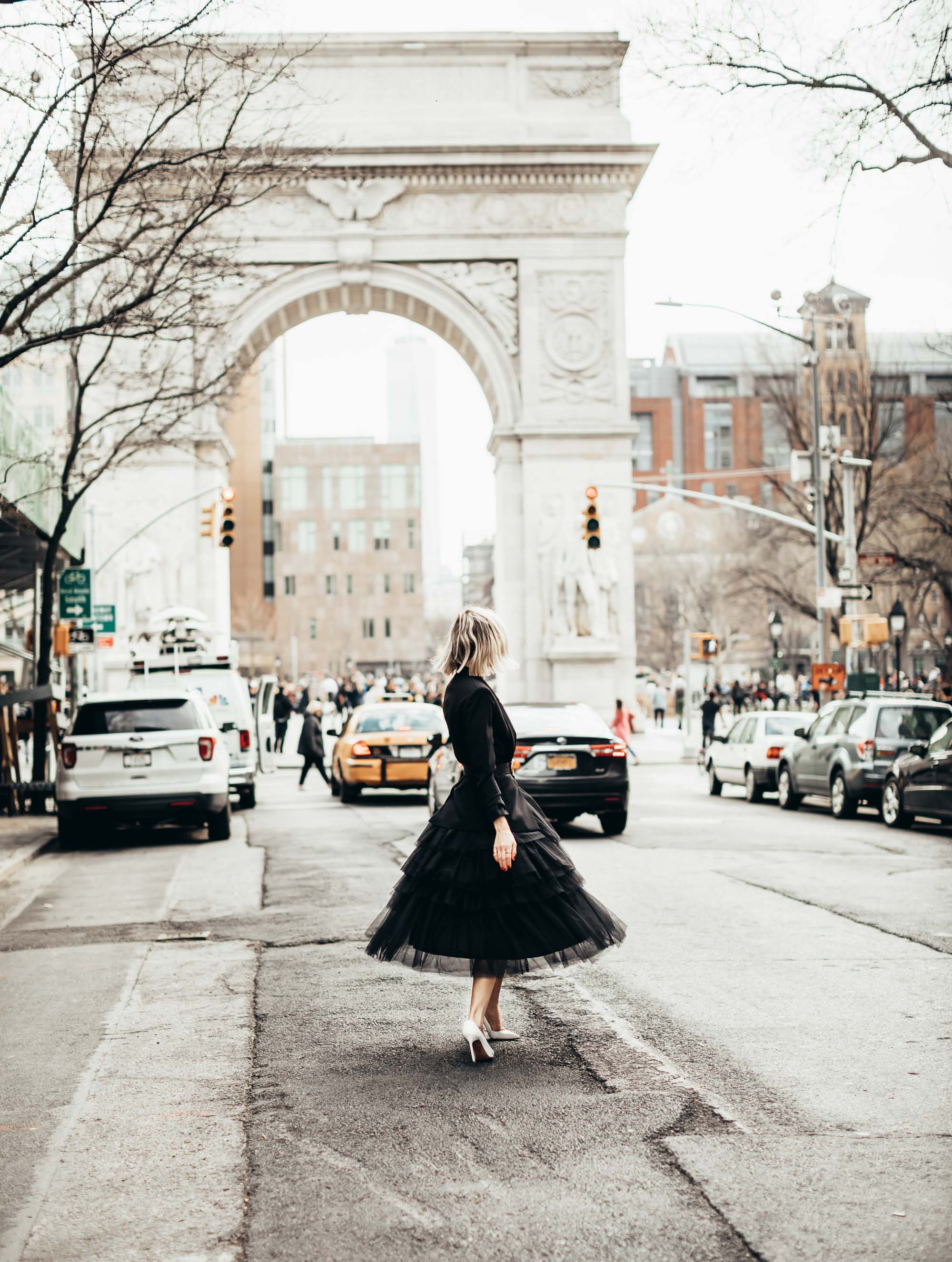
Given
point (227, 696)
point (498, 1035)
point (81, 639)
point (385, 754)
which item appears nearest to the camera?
point (498, 1035)

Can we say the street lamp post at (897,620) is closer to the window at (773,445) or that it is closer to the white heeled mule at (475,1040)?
the white heeled mule at (475,1040)

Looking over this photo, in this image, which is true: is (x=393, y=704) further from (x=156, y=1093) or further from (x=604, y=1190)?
(x=604, y=1190)

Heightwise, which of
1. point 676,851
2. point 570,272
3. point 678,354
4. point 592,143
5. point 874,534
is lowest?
point 676,851

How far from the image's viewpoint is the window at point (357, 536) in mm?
126938

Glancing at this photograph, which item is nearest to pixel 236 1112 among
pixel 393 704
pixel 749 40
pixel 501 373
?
pixel 749 40

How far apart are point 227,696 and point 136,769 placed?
20.0 feet

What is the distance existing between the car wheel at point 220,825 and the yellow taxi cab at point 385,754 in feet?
17.2

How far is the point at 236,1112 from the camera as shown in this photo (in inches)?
219

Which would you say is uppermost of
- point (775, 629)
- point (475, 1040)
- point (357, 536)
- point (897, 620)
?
point (357, 536)

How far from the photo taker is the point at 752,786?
2384 centimetres

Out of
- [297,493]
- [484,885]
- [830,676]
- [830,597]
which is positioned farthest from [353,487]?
[484,885]

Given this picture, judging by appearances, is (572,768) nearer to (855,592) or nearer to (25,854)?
(25,854)

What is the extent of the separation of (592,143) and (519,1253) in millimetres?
37934

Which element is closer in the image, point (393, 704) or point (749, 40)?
point (749, 40)
